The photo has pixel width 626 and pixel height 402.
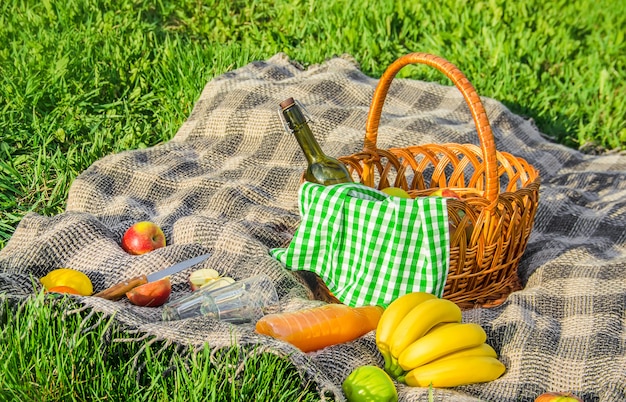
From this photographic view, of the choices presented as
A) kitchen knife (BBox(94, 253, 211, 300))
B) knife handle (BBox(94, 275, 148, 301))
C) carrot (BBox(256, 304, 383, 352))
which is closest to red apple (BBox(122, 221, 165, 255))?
kitchen knife (BBox(94, 253, 211, 300))

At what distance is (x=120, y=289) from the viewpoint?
7.99ft

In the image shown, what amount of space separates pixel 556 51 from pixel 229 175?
2487 mm

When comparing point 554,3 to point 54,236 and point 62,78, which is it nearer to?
point 62,78

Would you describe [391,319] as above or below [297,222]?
above

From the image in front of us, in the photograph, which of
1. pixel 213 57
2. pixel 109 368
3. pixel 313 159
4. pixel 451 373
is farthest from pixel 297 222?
pixel 213 57

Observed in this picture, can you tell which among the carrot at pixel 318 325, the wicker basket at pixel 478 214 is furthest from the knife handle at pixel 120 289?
the wicker basket at pixel 478 214

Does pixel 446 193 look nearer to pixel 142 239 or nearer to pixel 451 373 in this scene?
pixel 451 373

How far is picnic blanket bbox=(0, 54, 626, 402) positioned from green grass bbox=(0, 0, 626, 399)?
0.26 meters

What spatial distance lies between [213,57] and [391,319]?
255 centimetres

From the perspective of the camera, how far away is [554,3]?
5402 millimetres

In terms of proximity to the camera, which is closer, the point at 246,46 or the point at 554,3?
the point at 246,46

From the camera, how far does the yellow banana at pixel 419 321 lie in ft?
7.17

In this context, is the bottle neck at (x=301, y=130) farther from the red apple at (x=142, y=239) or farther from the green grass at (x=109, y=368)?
the green grass at (x=109, y=368)

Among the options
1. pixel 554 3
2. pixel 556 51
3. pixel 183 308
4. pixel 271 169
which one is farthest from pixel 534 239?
pixel 554 3
